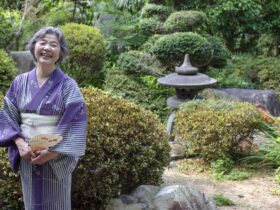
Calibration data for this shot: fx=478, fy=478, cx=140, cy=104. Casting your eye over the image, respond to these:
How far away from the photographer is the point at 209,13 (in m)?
10.7

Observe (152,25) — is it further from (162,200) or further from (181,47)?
(162,200)

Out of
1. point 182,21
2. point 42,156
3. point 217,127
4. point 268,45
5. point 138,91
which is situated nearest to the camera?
point 42,156

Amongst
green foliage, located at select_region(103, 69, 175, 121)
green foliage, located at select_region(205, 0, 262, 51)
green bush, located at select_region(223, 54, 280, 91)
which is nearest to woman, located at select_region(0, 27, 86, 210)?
green foliage, located at select_region(103, 69, 175, 121)

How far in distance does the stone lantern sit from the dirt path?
152 centimetres

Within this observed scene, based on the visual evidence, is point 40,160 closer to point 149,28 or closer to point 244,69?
point 149,28

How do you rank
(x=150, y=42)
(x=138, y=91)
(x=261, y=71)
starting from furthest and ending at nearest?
(x=261, y=71)
(x=150, y=42)
(x=138, y=91)

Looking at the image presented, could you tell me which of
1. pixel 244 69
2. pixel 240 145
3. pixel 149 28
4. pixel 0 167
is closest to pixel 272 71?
pixel 244 69

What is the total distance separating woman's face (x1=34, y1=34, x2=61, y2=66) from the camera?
9.48 ft

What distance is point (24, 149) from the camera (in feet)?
9.35

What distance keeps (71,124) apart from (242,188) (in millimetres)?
3000

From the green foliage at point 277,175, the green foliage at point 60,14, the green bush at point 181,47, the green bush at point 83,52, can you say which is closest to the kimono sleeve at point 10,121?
the green foliage at point 277,175

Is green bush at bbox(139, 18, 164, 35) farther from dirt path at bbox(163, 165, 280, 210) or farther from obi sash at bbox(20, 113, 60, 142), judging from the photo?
obi sash at bbox(20, 113, 60, 142)

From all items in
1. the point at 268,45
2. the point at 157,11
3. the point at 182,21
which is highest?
the point at 157,11

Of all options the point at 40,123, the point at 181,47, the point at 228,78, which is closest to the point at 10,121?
the point at 40,123
